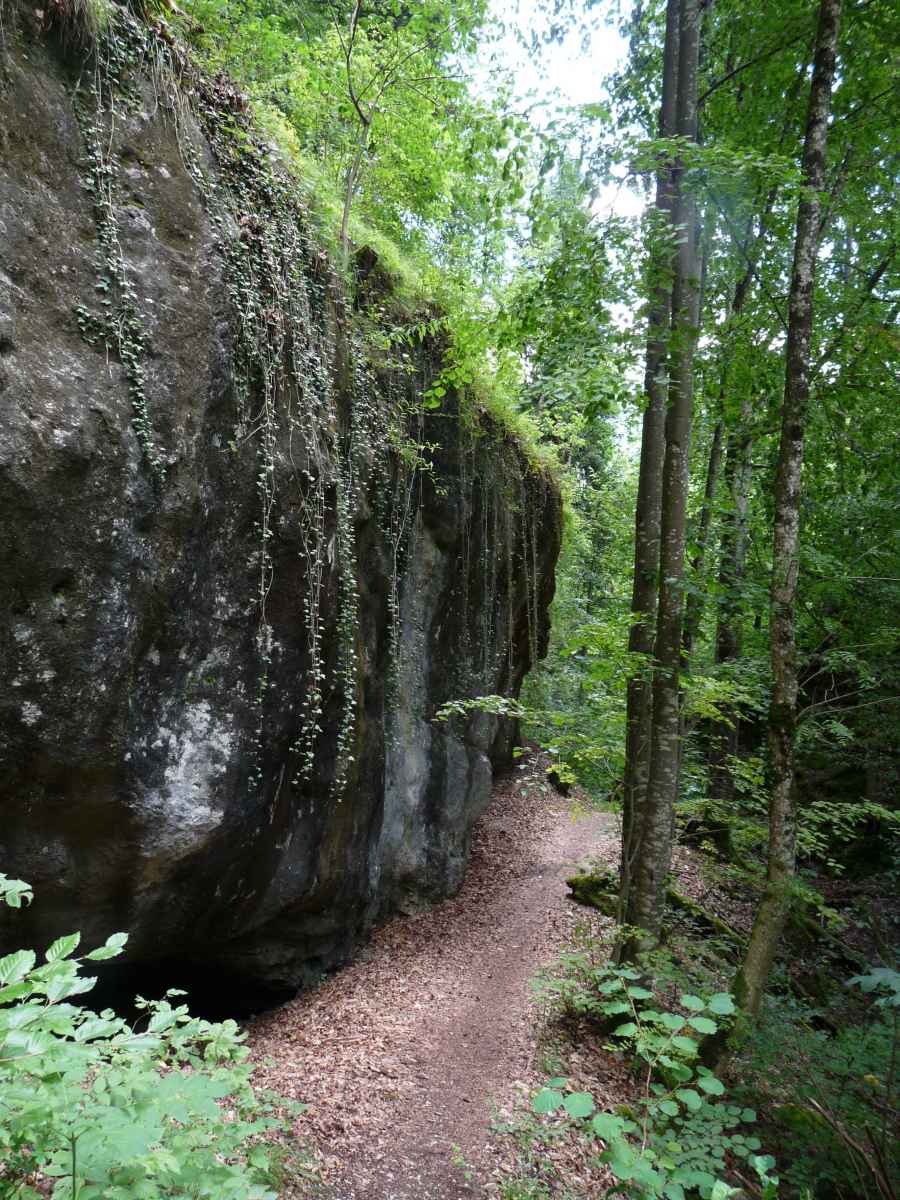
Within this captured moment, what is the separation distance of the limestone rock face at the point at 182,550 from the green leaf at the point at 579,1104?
12.8ft

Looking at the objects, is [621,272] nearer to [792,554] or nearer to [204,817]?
[792,554]

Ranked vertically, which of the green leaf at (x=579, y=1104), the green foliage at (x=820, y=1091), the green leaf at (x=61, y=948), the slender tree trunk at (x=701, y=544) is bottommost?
the green foliage at (x=820, y=1091)

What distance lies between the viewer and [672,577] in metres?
6.43

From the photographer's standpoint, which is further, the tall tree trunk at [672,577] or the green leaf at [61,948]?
the tall tree trunk at [672,577]

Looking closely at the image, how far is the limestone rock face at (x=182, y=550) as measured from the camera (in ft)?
14.3

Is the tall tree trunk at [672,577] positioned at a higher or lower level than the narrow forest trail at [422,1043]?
higher

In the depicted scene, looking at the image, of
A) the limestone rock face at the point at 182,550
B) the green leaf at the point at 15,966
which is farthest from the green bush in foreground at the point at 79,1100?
the limestone rock face at the point at 182,550

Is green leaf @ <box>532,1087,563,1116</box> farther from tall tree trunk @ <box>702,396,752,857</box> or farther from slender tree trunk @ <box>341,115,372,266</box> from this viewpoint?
slender tree trunk @ <box>341,115,372,266</box>

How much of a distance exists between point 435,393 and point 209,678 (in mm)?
4270

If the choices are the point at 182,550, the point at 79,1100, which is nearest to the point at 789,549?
the point at 182,550

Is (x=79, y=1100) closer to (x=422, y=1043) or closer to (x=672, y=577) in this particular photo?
(x=422, y=1043)

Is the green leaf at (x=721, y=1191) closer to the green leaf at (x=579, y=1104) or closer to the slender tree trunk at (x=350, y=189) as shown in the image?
the green leaf at (x=579, y=1104)

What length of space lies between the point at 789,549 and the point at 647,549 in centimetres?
226

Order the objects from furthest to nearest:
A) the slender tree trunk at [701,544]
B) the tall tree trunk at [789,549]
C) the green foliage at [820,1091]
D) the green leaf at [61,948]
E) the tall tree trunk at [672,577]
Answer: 1. the slender tree trunk at [701,544]
2. the tall tree trunk at [672,577]
3. the tall tree trunk at [789,549]
4. the green foliage at [820,1091]
5. the green leaf at [61,948]
